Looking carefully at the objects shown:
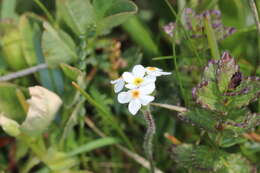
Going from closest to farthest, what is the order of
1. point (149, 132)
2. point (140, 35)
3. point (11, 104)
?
point (149, 132)
point (11, 104)
point (140, 35)

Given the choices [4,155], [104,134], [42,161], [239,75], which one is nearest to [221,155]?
[239,75]

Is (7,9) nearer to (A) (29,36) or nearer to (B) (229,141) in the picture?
(A) (29,36)

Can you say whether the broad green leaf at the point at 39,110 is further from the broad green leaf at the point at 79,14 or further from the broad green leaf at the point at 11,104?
the broad green leaf at the point at 79,14

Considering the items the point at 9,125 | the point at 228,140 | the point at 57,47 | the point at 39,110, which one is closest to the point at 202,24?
the point at 228,140

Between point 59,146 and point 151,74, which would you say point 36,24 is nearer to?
point 59,146

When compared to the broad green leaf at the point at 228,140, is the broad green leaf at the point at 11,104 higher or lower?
higher

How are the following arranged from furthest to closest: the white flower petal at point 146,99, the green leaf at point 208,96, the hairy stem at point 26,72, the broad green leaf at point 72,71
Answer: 1. the hairy stem at point 26,72
2. the broad green leaf at point 72,71
3. the green leaf at point 208,96
4. the white flower petal at point 146,99

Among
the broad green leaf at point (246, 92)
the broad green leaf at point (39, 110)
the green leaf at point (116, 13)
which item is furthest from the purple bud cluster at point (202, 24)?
the broad green leaf at point (39, 110)
